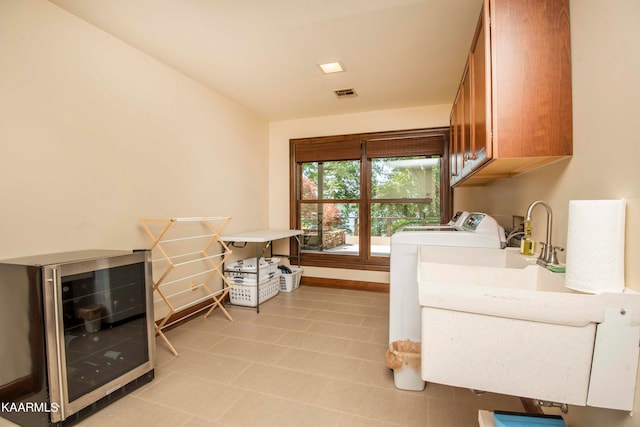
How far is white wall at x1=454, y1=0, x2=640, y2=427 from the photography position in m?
0.96

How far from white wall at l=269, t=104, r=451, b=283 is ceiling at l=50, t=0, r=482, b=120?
53 centimetres

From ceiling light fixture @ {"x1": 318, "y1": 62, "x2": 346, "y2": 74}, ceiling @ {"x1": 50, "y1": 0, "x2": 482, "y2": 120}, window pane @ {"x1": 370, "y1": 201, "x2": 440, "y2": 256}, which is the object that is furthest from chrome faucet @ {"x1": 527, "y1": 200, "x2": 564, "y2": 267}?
window pane @ {"x1": 370, "y1": 201, "x2": 440, "y2": 256}

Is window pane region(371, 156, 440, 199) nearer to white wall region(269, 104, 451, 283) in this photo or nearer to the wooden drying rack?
white wall region(269, 104, 451, 283)

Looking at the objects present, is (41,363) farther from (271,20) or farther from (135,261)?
(271,20)

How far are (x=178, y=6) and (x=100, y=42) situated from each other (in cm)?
75

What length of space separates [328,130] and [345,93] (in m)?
0.93

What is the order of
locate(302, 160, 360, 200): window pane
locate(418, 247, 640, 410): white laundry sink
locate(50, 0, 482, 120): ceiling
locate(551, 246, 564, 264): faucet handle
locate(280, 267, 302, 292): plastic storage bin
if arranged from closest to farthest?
locate(418, 247, 640, 410): white laundry sink, locate(551, 246, 564, 264): faucet handle, locate(50, 0, 482, 120): ceiling, locate(280, 267, 302, 292): plastic storage bin, locate(302, 160, 360, 200): window pane

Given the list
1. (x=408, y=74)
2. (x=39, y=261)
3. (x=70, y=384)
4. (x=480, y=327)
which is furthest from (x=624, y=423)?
(x=408, y=74)

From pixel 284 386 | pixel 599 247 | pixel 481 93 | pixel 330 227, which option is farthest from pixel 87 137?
pixel 330 227

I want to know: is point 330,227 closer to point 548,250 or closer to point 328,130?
point 328,130

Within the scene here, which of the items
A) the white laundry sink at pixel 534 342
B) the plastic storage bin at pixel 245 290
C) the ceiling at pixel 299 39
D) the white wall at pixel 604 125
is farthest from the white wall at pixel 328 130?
the white laundry sink at pixel 534 342

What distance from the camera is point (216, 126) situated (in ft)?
10.9

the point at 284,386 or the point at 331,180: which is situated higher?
the point at 331,180

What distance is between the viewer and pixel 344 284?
4172 millimetres
